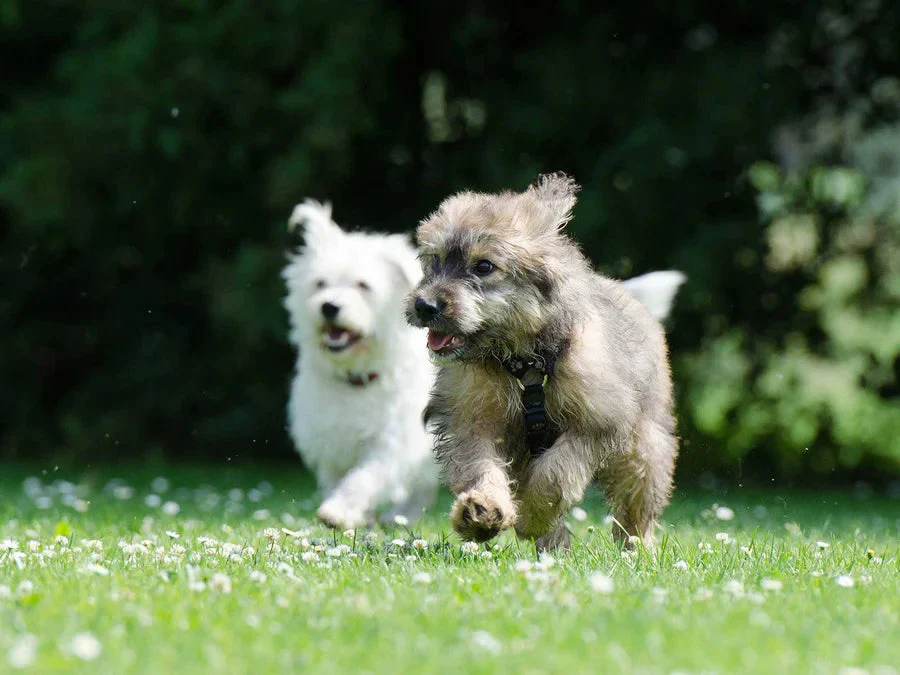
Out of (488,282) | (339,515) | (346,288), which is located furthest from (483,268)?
(346,288)

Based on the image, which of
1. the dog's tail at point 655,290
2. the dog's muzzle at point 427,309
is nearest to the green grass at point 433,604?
the dog's muzzle at point 427,309

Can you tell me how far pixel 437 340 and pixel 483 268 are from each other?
0.33 meters

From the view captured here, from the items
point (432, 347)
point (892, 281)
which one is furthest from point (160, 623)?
point (892, 281)

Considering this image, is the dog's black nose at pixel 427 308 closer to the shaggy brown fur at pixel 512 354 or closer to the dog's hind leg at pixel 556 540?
the shaggy brown fur at pixel 512 354

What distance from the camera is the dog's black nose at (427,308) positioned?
4.79 metres

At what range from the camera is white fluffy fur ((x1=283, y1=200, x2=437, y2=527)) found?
714 cm

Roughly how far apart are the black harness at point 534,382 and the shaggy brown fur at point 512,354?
23 millimetres

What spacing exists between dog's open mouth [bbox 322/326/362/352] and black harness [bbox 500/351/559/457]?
2.36 metres

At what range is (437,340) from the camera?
4867mm

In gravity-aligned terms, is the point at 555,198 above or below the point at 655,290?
below

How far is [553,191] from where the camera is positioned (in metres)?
5.23

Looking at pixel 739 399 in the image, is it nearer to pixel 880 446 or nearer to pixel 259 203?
pixel 880 446

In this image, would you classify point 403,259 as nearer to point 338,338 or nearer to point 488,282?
point 338,338

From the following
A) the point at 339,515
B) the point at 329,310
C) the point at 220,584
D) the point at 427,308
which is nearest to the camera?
the point at 220,584
